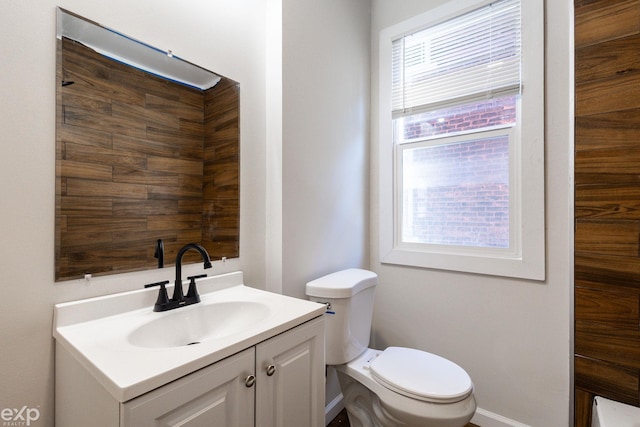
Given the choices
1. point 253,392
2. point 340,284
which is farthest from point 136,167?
point 340,284

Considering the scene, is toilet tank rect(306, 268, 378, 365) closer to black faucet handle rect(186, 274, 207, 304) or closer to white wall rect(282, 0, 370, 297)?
white wall rect(282, 0, 370, 297)

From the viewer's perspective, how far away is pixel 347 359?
1.47 metres

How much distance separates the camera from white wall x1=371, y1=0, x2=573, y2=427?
143 cm

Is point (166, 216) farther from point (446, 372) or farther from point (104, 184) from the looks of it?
point (446, 372)

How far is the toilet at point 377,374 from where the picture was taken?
3.85 feet

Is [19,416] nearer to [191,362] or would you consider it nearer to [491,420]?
[191,362]

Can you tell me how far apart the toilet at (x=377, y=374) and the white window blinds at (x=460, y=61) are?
3.80 ft

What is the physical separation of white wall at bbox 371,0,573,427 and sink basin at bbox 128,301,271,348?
1138 mm

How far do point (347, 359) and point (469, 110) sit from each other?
1520 mm

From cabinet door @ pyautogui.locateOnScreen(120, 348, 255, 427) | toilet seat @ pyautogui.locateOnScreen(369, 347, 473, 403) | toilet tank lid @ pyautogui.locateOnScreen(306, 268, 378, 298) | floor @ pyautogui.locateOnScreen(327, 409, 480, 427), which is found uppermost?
toilet tank lid @ pyautogui.locateOnScreen(306, 268, 378, 298)

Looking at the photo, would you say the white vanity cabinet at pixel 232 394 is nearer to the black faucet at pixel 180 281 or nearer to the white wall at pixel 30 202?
the white wall at pixel 30 202

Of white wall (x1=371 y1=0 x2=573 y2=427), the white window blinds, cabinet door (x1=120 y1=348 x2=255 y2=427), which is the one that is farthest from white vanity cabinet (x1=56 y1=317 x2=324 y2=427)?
the white window blinds

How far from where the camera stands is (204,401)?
0.72 metres

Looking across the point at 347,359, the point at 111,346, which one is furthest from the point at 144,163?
the point at 347,359
